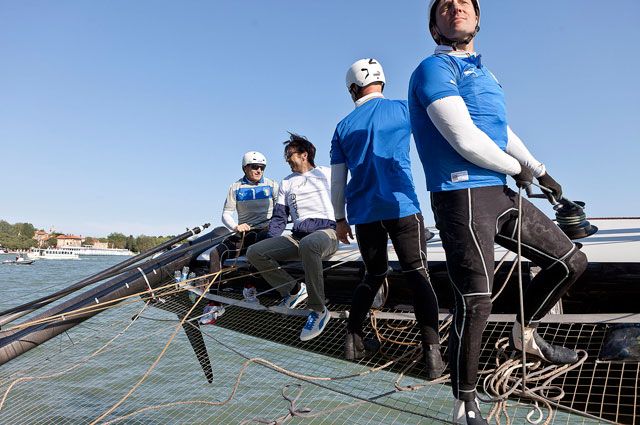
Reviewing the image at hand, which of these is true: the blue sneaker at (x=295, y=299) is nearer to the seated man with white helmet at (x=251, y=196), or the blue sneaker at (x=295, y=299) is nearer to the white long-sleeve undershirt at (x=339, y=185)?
the white long-sleeve undershirt at (x=339, y=185)

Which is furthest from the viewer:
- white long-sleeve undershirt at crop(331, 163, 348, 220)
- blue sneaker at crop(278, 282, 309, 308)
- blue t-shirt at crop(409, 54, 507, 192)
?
blue sneaker at crop(278, 282, 309, 308)

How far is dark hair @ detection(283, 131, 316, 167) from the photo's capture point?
4598mm

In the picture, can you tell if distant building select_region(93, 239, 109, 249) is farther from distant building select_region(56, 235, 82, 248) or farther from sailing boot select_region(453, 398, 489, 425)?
sailing boot select_region(453, 398, 489, 425)

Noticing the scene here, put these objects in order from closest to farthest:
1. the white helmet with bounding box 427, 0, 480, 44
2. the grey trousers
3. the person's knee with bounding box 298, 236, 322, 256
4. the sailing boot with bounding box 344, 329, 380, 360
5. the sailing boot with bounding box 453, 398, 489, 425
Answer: the sailing boot with bounding box 453, 398, 489, 425 → the white helmet with bounding box 427, 0, 480, 44 → the sailing boot with bounding box 344, 329, 380, 360 → the person's knee with bounding box 298, 236, 322, 256 → the grey trousers

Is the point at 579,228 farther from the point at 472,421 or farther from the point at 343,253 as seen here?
the point at 343,253

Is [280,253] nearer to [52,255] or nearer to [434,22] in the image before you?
[434,22]

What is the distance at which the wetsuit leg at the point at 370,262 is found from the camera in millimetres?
3029

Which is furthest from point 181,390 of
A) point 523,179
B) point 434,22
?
point 434,22

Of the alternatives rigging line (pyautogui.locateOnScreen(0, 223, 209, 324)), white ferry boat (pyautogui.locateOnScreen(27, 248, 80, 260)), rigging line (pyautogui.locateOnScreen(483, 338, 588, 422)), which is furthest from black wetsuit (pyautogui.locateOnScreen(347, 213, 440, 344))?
white ferry boat (pyautogui.locateOnScreen(27, 248, 80, 260))

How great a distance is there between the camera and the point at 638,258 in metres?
3.03

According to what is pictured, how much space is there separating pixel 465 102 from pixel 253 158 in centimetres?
415

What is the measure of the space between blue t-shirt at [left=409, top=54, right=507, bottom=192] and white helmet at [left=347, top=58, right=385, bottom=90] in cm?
94

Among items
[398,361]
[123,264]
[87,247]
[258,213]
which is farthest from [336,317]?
[87,247]

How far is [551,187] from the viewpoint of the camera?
2.55 meters
